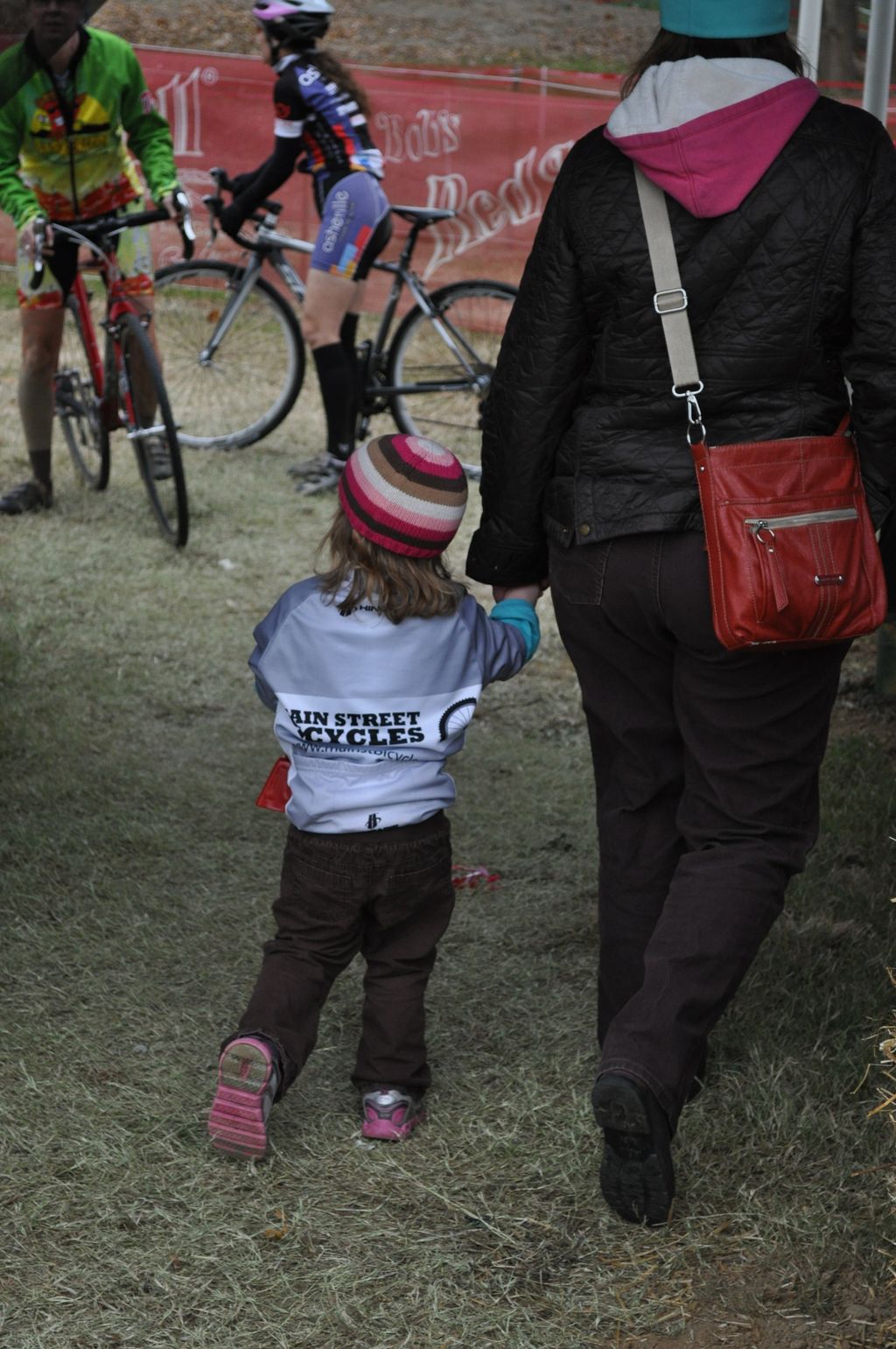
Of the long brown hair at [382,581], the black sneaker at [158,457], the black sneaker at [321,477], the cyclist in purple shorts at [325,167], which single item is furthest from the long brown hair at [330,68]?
the long brown hair at [382,581]

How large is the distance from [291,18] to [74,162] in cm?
123

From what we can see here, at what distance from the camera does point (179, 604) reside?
6125 millimetres

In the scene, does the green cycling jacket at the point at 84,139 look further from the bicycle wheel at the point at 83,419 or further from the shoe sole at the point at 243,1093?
the shoe sole at the point at 243,1093

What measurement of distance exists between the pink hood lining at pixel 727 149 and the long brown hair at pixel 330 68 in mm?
4938

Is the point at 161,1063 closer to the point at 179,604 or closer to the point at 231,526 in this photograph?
the point at 179,604

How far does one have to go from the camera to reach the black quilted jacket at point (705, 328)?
240 centimetres

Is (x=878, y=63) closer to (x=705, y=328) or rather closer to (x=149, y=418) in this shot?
(x=705, y=328)

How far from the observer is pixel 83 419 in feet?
24.1

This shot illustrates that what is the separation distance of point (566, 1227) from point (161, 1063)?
0.92 meters

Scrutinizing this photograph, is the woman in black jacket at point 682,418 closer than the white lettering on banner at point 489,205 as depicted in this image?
Yes

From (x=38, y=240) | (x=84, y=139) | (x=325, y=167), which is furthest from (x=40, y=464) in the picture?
(x=325, y=167)

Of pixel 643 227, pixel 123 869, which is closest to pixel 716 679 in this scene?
pixel 643 227

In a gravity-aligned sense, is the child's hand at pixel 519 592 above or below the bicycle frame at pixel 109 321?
above

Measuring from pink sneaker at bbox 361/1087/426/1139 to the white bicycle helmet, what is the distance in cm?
535
